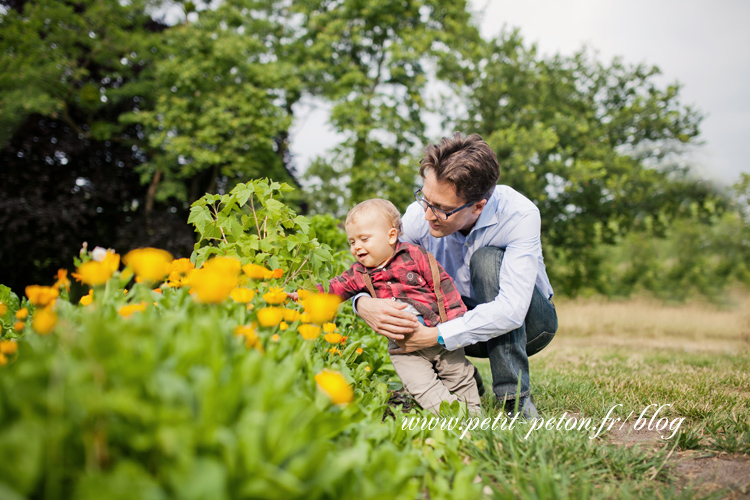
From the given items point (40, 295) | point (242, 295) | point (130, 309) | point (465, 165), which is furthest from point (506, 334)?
point (40, 295)

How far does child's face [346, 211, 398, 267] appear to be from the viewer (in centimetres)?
230

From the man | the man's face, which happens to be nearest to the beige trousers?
the man

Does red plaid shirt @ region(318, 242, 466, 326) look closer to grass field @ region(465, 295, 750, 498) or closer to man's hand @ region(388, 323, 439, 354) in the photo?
man's hand @ region(388, 323, 439, 354)

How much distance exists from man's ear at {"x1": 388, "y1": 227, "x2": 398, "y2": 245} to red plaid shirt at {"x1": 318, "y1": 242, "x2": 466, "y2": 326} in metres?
0.05

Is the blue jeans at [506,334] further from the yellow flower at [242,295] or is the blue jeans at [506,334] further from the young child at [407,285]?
the yellow flower at [242,295]

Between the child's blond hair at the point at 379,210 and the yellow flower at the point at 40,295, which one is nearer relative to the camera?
the yellow flower at the point at 40,295

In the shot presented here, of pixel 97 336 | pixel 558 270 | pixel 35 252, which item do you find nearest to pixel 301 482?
pixel 97 336

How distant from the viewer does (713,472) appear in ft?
5.01

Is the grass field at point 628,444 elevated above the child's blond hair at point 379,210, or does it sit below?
below

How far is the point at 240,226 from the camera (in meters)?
2.36

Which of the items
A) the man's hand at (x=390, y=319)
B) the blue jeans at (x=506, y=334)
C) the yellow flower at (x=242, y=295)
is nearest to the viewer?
the yellow flower at (x=242, y=295)

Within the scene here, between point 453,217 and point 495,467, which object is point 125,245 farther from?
point 495,467

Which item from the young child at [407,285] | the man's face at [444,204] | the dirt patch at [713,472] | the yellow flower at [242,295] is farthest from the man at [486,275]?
the yellow flower at [242,295]

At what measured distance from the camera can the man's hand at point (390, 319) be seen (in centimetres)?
205
